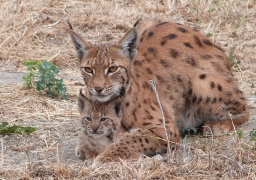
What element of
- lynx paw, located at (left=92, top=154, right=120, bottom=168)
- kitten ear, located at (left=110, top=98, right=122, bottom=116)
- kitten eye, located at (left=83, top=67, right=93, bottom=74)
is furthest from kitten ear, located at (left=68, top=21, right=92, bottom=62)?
lynx paw, located at (left=92, top=154, right=120, bottom=168)

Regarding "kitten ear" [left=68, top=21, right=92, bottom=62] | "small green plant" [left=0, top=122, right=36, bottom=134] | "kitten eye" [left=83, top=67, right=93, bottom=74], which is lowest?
"small green plant" [left=0, top=122, right=36, bottom=134]

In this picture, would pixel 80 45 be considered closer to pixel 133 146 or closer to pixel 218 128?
pixel 133 146

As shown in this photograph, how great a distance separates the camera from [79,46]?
22.5ft

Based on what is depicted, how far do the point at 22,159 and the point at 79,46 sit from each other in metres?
1.30

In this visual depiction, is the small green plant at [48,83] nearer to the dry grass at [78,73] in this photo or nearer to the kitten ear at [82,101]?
the dry grass at [78,73]

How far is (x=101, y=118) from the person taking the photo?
637cm

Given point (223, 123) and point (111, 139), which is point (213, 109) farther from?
point (111, 139)

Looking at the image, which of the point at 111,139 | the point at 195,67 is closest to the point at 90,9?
the point at 195,67

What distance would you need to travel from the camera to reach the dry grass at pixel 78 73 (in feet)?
18.4

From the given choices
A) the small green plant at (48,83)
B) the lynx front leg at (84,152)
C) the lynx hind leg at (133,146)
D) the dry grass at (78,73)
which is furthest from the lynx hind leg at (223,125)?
the small green plant at (48,83)

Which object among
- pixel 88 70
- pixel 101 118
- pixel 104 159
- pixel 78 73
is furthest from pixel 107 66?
pixel 78 73

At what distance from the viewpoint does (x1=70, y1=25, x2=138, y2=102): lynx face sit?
642 cm

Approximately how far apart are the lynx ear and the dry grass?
1102 mm

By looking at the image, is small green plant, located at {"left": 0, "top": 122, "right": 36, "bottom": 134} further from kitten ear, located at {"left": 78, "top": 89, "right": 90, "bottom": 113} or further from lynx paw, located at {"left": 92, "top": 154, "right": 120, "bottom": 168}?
Answer: lynx paw, located at {"left": 92, "top": 154, "right": 120, "bottom": 168}
